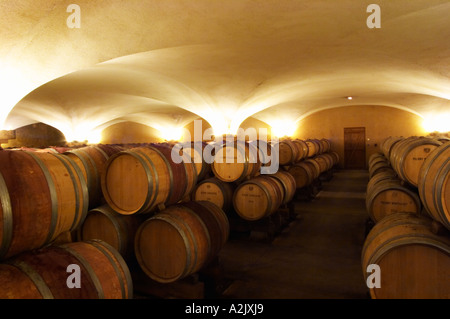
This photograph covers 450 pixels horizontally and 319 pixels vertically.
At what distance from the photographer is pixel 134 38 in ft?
17.1

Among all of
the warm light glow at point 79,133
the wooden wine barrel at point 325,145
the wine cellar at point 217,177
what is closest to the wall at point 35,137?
the warm light glow at point 79,133

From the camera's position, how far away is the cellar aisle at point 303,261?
3.54 meters

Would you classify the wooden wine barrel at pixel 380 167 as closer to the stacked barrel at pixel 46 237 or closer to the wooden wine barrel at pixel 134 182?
the wooden wine barrel at pixel 134 182

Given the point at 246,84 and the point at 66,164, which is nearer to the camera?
the point at 66,164

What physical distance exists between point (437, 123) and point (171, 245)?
1650cm

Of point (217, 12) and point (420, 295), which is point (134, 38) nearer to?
point (217, 12)

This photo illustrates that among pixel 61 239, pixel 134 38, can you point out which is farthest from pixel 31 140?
pixel 61 239

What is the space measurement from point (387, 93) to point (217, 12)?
35.4 ft

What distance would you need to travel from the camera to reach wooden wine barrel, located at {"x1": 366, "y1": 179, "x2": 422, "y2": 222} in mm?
3779

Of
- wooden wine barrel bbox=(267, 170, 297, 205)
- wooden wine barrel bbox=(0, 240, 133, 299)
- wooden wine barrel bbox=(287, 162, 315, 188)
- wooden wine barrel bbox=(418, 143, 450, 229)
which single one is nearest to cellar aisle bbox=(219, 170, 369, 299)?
wooden wine barrel bbox=(267, 170, 297, 205)

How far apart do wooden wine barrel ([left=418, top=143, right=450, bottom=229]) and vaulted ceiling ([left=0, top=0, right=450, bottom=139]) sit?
3.13m

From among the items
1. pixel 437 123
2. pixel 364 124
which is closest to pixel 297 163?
pixel 364 124

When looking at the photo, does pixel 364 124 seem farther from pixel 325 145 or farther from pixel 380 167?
pixel 380 167

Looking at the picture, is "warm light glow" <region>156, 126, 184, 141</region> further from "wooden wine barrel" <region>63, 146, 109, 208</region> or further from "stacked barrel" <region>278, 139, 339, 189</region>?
"wooden wine barrel" <region>63, 146, 109, 208</region>
